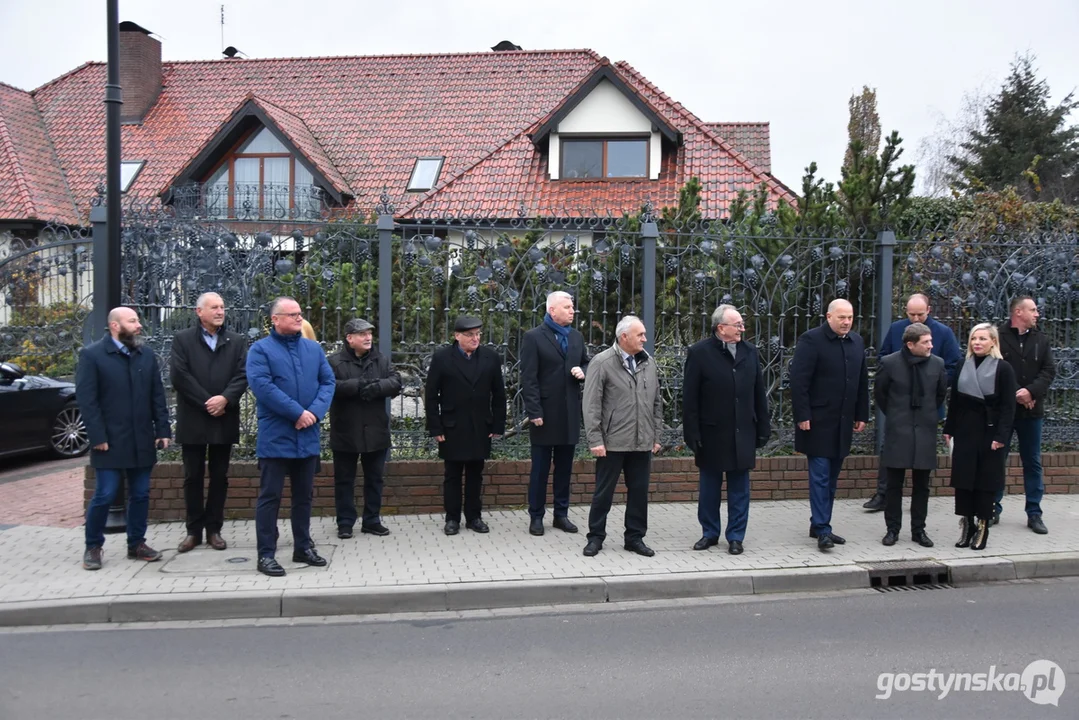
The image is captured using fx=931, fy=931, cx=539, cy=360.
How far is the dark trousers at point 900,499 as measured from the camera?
7.55 meters

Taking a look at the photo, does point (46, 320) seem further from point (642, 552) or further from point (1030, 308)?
point (1030, 308)

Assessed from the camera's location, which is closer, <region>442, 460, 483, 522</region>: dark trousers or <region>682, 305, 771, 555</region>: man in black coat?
<region>682, 305, 771, 555</region>: man in black coat

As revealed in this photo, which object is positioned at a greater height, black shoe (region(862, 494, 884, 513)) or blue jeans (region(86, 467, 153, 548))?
blue jeans (region(86, 467, 153, 548))

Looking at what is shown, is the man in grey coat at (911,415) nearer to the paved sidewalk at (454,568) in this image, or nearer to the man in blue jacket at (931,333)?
the paved sidewalk at (454,568)

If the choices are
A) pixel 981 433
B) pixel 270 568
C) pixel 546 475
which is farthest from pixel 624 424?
pixel 981 433

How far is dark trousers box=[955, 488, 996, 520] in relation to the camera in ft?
24.2

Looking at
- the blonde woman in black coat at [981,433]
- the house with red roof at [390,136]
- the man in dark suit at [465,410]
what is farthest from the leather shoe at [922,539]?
the house with red roof at [390,136]

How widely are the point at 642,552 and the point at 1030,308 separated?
411 cm

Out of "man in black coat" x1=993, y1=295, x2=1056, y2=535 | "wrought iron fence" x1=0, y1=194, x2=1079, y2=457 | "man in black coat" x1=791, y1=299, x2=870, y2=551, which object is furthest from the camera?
"wrought iron fence" x1=0, y1=194, x2=1079, y2=457

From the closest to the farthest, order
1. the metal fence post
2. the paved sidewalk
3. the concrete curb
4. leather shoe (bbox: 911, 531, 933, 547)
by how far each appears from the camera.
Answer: the concrete curb < the paved sidewalk < leather shoe (bbox: 911, 531, 933, 547) < the metal fence post

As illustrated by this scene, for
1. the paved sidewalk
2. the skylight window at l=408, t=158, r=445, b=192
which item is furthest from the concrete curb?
the skylight window at l=408, t=158, r=445, b=192

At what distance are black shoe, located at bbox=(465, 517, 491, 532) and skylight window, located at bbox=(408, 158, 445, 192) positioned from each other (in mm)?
16583

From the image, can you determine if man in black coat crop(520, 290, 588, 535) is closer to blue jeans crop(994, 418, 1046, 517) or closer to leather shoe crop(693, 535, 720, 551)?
leather shoe crop(693, 535, 720, 551)

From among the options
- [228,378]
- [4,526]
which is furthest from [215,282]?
[4,526]
